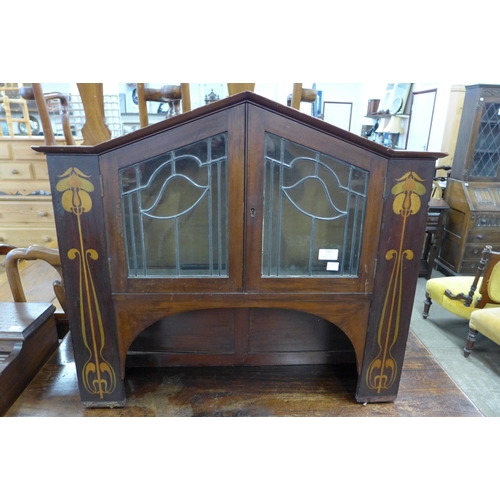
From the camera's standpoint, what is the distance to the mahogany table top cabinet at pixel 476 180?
311cm

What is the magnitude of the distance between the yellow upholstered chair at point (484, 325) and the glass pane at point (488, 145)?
5.30 ft

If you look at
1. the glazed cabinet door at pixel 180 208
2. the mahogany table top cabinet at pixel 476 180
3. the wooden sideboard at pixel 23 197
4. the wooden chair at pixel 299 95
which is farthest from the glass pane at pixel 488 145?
the wooden sideboard at pixel 23 197

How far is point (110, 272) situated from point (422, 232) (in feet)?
2.95

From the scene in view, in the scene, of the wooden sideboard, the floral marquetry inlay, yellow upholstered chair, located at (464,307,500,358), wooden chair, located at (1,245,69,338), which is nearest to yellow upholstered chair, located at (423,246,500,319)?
yellow upholstered chair, located at (464,307,500,358)

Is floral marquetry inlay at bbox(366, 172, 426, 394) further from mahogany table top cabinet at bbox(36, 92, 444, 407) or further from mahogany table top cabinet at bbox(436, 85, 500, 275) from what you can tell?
mahogany table top cabinet at bbox(436, 85, 500, 275)

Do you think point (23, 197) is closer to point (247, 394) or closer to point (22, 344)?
point (22, 344)

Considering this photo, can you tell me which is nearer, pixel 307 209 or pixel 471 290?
pixel 307 209

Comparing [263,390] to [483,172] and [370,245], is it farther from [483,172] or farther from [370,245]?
Answer: [483,172]

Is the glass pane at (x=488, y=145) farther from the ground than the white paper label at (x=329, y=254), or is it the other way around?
the glass pane at (x=488, y=145)

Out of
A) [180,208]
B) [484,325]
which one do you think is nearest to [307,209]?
[180,208]

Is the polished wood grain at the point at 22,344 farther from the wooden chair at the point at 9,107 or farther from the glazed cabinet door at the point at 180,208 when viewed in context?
the wooden chair at the point at 9,107

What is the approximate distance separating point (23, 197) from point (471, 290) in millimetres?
3358

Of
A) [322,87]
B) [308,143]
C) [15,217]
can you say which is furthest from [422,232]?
[322,87]

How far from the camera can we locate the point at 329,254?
1.10 metres
